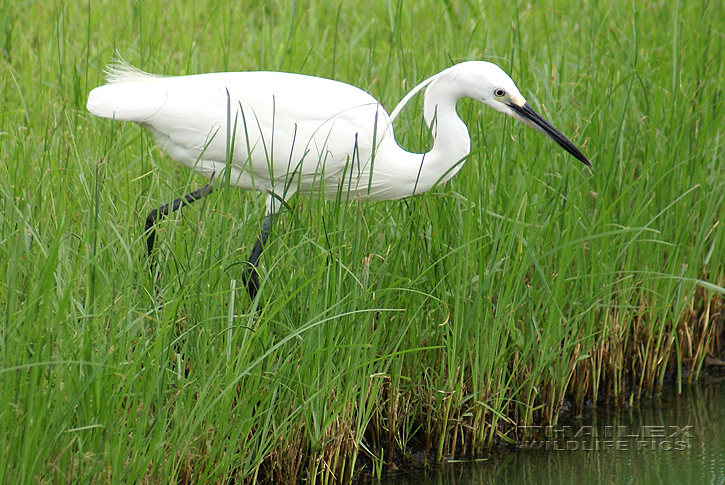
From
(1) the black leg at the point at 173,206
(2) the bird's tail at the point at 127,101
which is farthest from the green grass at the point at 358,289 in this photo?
(2) the bird's tail at the point at 127,101

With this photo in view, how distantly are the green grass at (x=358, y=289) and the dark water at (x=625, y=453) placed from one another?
0.09m

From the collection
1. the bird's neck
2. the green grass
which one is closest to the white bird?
the bird's neck

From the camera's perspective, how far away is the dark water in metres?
2.74

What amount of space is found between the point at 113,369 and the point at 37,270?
0.93ft

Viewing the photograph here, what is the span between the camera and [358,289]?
248 cm

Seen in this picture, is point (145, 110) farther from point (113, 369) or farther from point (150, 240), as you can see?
point (113, 369)

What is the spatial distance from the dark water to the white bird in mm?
1020

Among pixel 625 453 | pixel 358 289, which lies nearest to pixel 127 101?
pixel 358 289

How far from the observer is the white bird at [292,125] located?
109 inches

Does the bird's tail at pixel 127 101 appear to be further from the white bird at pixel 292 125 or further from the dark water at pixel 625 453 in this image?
the dark water at pixel 625 453

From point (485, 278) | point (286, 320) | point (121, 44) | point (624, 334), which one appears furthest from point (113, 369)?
point (121, 44)

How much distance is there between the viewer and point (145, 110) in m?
2.90

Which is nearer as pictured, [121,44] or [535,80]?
[535,80]

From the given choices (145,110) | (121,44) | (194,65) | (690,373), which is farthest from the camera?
(121,44)
